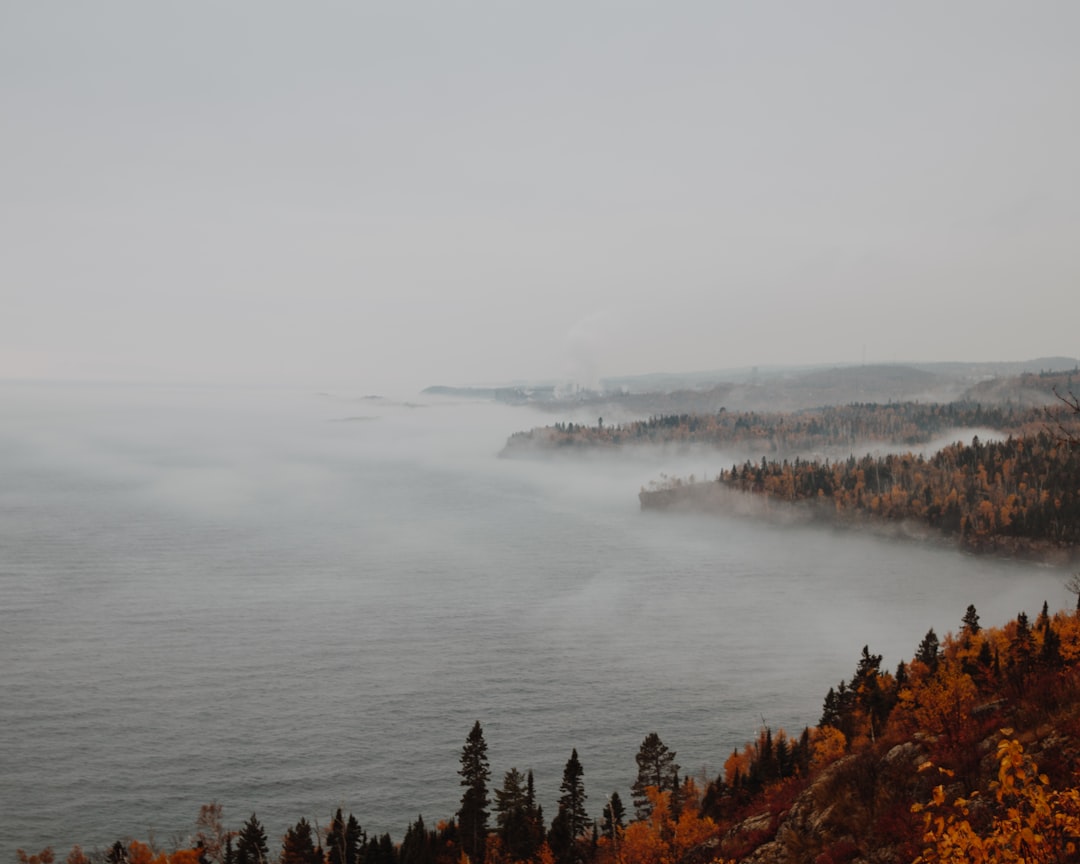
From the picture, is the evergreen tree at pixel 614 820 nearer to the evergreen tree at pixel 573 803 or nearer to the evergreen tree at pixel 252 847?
the evergreen tree at pixel 573 803

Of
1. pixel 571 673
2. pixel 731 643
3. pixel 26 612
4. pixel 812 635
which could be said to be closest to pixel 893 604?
pixel 812 635

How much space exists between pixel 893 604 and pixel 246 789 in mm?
125593

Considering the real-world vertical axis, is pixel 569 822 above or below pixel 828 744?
below

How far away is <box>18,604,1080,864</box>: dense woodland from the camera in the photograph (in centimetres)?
1020

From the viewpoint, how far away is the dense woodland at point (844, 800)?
10202 millimetres

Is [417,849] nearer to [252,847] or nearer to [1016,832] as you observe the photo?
[252,847]

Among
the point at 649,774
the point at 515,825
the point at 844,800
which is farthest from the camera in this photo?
the point at 649,774

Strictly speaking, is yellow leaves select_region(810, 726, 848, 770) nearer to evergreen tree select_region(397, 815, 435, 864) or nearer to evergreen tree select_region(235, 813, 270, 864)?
evergreen tree select_region(397, 815, 435, 864)

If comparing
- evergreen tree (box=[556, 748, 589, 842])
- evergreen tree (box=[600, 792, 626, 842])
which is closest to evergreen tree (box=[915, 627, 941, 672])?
evergreen tree (box=[600, 792, 626, 842])

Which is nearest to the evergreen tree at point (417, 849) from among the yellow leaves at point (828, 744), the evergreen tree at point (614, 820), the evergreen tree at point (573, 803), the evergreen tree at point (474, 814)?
the evergreen tree at point (474, 814)

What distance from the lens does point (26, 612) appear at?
11825 cm

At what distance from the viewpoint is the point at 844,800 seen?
2356 cm

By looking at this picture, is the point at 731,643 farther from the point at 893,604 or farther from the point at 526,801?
the point at 526,801

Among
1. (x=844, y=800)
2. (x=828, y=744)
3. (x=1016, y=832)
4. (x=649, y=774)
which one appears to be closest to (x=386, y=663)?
(x=649, y=774)
